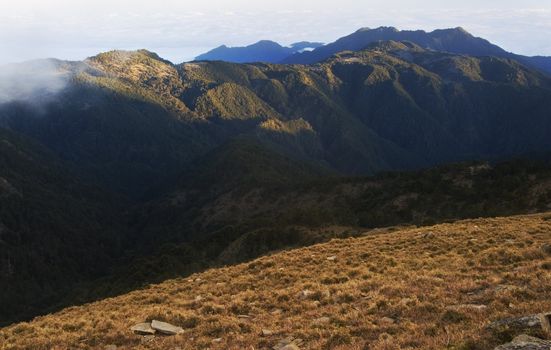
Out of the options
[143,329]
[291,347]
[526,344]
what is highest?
[526,344]

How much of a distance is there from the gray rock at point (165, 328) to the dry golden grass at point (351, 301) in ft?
2.03

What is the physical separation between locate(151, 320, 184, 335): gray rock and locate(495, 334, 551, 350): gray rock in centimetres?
1411

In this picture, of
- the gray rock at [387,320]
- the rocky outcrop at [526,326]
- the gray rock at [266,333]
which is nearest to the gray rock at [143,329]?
the gray rock at [266,333]

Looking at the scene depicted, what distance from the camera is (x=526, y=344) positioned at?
12320 mm

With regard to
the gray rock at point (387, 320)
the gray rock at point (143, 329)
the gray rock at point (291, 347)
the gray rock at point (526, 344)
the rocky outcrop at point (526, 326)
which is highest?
the gray rock at point (526, 344)

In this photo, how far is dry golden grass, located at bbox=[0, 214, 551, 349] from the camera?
17.4 metres

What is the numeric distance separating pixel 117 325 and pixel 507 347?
18258 mm

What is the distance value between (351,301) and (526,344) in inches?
446

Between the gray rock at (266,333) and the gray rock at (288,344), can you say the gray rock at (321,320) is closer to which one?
the gray rock at (288,344)

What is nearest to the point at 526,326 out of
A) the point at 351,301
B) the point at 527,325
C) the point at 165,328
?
the point at 527,325

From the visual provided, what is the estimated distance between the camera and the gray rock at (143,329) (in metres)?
22.0

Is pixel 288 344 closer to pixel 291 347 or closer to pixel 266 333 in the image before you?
pixel 291 347

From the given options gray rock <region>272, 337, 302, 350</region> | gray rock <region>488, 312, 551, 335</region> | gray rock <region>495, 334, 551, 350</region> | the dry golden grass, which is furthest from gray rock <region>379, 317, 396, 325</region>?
gray rock <region>495, 334, 551, 350</region>

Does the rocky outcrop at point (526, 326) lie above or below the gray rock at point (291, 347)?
above
